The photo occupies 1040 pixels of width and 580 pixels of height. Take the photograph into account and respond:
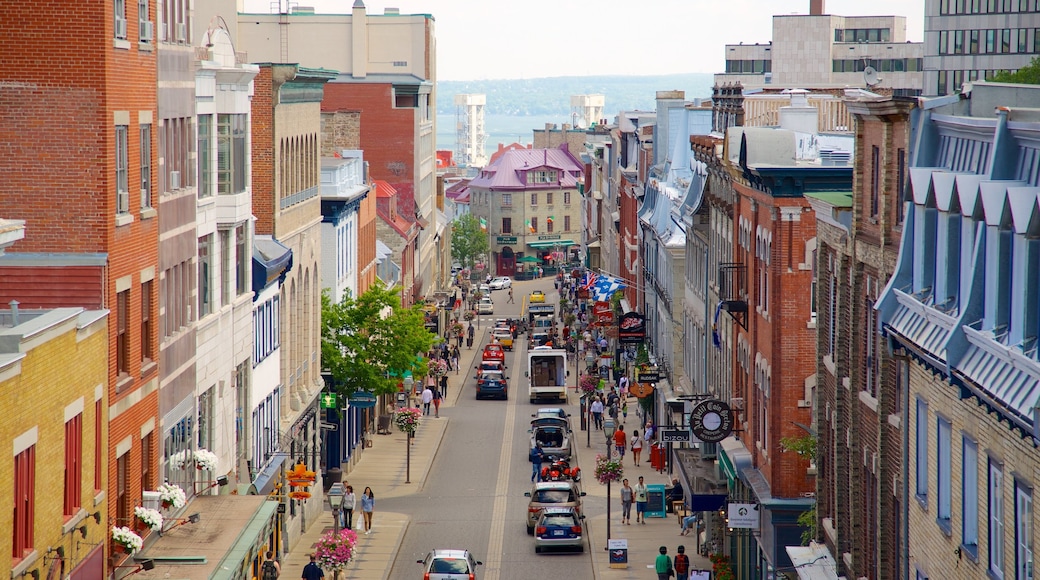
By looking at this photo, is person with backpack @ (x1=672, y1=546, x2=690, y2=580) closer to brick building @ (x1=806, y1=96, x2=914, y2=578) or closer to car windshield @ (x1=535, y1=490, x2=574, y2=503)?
car windshield @ (x1=535, y1=490, x2=574, y2=503)

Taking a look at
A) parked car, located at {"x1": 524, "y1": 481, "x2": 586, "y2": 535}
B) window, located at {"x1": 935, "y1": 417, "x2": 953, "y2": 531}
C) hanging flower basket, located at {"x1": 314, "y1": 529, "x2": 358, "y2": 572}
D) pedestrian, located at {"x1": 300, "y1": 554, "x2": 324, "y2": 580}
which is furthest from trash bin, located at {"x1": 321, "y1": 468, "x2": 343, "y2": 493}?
window, located at {"x1": 935, "y1": 417, "x2": 953, "y2": 531}

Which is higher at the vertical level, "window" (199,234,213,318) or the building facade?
the building facade

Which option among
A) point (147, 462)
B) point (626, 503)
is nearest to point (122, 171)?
point (147, 462)

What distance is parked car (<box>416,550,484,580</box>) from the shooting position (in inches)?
1574

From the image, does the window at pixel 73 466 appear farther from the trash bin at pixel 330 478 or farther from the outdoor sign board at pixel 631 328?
the outdoor sign board at pixel 631 328

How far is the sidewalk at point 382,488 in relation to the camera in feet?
149

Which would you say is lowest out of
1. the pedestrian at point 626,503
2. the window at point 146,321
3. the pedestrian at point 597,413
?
the pedestrian at point 597,413

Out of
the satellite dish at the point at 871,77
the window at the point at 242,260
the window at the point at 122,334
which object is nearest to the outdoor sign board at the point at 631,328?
the window at the point at 242,260

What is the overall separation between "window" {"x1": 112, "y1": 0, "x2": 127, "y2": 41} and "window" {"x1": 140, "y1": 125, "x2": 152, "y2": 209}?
187 centimetres

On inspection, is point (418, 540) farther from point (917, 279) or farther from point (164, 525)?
point (917, 279)

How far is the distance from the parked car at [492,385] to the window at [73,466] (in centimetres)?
6162

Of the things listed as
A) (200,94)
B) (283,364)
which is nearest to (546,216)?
(283,364)

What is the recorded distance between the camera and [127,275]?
2667cm

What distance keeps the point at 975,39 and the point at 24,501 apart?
362ft
